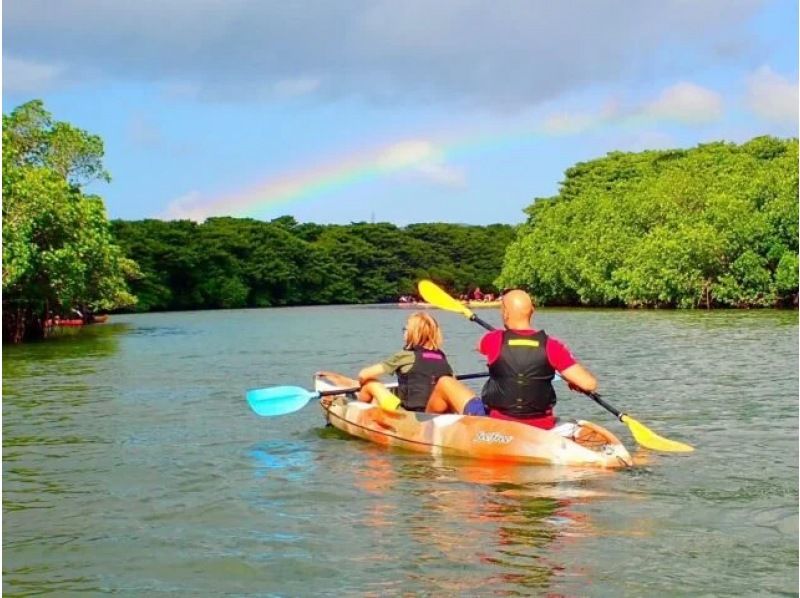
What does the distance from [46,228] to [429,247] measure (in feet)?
237

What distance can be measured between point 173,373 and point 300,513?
1209cm

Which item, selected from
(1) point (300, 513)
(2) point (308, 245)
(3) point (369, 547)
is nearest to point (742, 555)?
(3) point (369, 547)

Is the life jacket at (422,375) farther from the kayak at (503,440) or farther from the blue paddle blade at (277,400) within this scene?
the blue paddle blade at (277,400)

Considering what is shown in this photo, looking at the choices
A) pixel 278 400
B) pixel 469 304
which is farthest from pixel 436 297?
pixel 469 304

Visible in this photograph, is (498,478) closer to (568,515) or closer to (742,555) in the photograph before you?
(568,515)

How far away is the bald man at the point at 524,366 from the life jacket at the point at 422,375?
1227 millimetres

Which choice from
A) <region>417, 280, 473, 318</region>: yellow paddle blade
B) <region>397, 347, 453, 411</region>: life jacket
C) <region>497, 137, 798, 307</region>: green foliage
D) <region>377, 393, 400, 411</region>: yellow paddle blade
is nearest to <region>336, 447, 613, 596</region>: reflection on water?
<region>377, 393, 400, 411</region>: yellow paddle blade

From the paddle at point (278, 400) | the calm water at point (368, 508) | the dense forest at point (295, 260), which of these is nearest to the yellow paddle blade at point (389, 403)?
the calm water at point (368, 508)

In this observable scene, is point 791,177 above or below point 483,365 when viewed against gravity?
above

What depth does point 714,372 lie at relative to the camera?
1614 cm

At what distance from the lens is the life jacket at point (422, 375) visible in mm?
9500

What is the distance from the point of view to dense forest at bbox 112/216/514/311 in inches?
2936

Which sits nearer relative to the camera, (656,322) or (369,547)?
(369,547)

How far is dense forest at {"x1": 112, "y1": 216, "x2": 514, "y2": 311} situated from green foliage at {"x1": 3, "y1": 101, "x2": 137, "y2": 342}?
1295 inches
